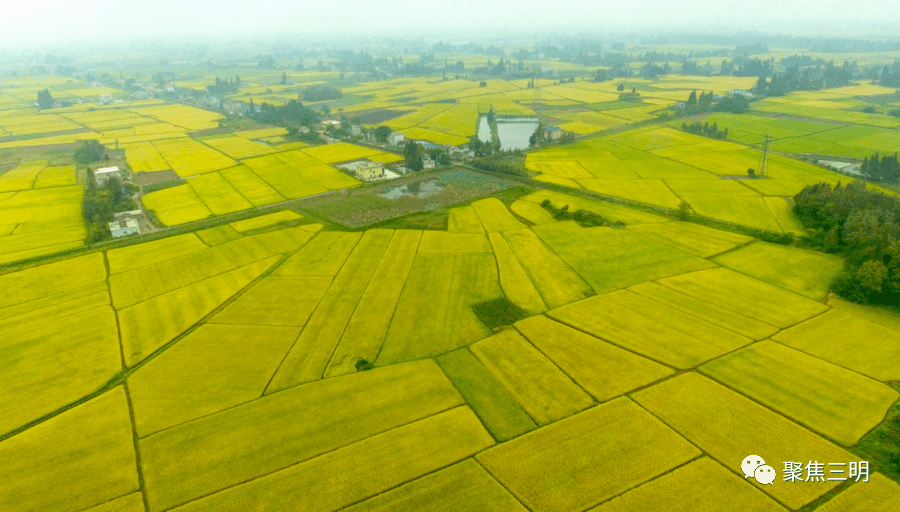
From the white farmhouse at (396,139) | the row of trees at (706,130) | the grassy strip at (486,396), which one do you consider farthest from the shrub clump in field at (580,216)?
the row of trees at (706,130)

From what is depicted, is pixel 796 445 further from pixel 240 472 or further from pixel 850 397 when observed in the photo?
pixel 240 472

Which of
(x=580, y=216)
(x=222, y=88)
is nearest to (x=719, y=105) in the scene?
(x=580, y=216)

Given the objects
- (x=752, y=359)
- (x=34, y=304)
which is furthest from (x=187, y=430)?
(x=752, y=359)

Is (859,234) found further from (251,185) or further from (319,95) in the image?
(319,95)

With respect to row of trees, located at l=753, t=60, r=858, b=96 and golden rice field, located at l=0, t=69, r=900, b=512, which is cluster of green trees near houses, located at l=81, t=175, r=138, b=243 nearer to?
golden rice field, located at l=0, t=69, r=900, b=512

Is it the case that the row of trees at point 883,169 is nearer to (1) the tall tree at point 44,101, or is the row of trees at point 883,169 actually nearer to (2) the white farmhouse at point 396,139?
(2) the white farmhouse at point 396,139
